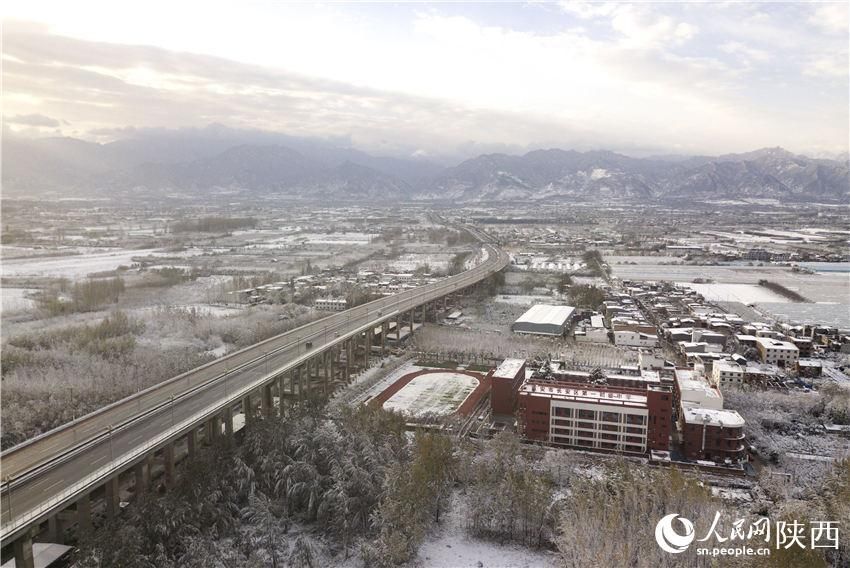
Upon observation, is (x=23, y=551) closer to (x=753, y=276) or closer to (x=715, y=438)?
(x=715, y=438)

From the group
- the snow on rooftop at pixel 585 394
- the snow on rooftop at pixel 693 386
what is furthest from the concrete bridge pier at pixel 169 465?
the snow on rooftop at pixel 693 386

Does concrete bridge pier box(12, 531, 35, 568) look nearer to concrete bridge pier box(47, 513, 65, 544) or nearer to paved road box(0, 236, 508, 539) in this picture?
paved road box(0, 236, 508, 539)

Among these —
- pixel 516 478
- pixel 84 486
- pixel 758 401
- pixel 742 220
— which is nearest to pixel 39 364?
pixel 84 486

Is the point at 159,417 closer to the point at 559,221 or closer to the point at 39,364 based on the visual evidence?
the point at 39,364

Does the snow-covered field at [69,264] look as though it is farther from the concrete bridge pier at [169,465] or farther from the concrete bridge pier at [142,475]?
the concrete bridge pier at [142,475]

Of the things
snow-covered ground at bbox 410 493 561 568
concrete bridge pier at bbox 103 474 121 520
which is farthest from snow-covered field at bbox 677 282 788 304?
concrete bridge pier at bbox 103 474 121 520
